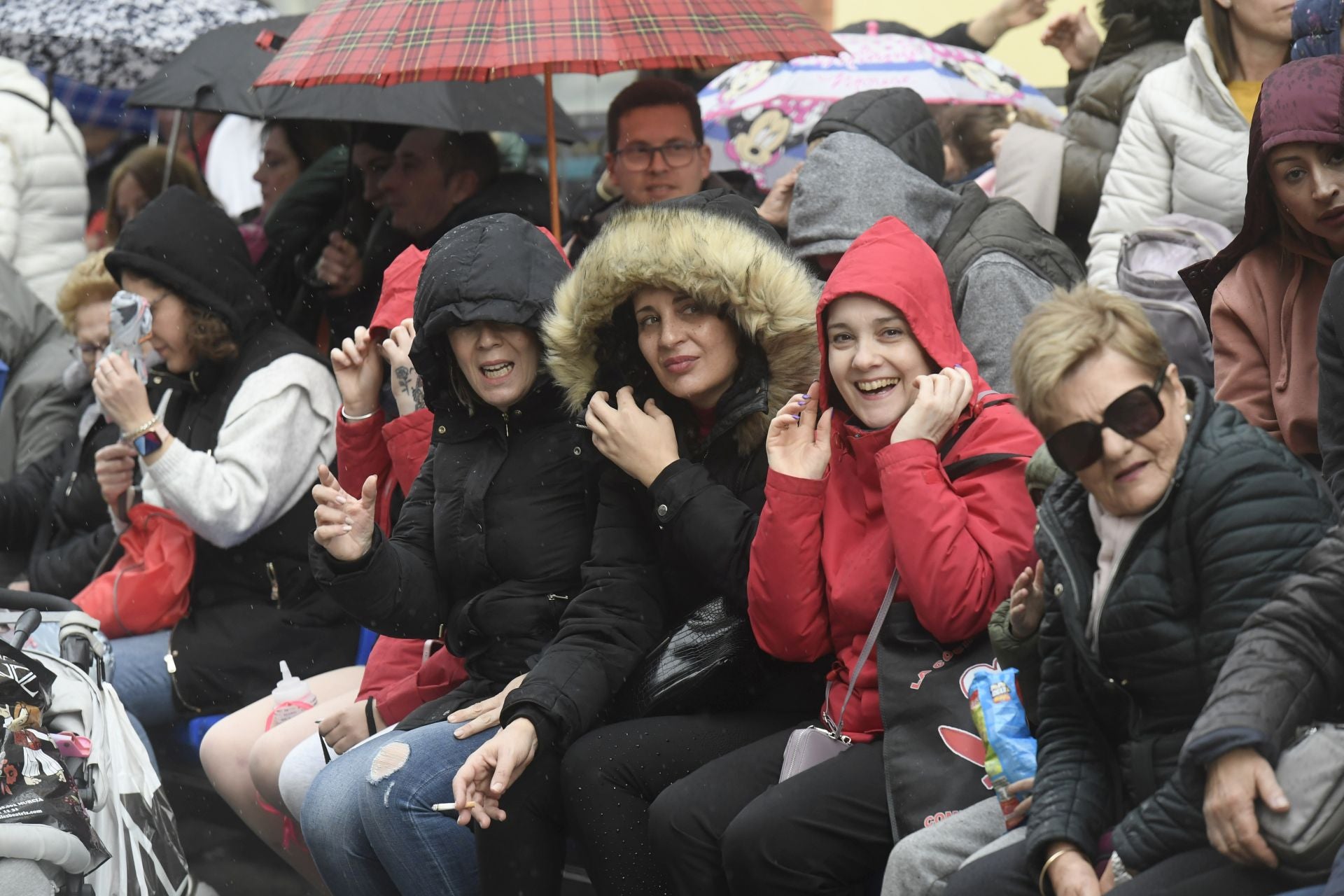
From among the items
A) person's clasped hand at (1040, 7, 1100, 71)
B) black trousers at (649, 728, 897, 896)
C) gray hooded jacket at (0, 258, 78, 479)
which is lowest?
gray hooded jacket at (0, 258, 78, 479)

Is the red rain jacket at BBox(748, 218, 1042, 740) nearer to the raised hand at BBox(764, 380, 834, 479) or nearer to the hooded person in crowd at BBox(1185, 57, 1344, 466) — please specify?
the raised hand at BBox(764, 380, 834, 479)

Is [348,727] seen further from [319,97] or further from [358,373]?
[319,97]

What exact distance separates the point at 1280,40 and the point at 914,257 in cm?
156

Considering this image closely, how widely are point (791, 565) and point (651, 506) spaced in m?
0.61

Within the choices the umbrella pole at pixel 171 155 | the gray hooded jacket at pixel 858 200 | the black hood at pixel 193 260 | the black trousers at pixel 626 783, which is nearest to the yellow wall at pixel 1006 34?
the umbrella pole at pixel 171 155

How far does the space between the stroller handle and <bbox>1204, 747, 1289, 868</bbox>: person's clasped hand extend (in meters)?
3.05

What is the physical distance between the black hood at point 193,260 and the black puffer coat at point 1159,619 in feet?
10.8

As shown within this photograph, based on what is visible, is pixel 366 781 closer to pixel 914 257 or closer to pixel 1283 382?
pixel 914 257

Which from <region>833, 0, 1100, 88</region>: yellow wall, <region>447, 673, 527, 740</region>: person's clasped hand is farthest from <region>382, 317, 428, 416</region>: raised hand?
<region>833, 0, 1100, 88</region>: yellow wall

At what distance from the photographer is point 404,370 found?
4.80 metres

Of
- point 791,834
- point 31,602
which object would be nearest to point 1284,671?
point 791,834

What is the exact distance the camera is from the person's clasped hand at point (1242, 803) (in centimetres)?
253

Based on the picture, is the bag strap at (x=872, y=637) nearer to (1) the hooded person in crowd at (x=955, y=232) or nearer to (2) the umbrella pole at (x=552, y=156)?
(1) the hooded person in crowd at (x=955, y=232)

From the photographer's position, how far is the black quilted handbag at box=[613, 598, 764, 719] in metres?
3.83
